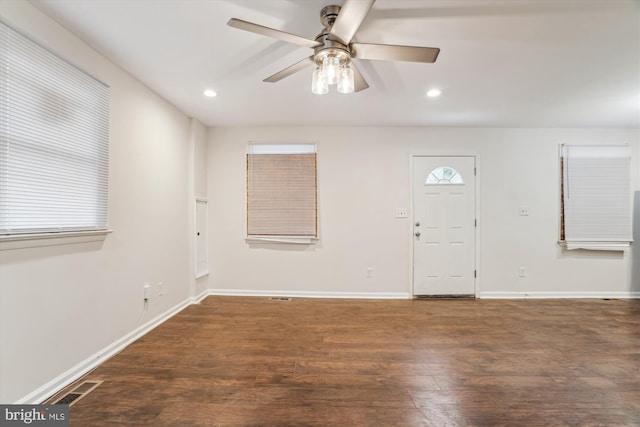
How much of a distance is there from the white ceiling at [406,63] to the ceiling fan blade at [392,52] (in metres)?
0.24

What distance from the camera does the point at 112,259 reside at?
2113 millimetres

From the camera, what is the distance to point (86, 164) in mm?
1879

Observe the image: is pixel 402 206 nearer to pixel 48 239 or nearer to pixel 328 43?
pixel 328 43

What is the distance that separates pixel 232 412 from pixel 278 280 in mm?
2151

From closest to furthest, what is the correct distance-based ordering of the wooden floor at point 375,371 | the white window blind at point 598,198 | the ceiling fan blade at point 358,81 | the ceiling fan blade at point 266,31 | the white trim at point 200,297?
the ceiling fan blade at point 266,31 < the wooden floor at point 375,371 < the ceiling fan blade at point 358,81 < the white trim at point 200,297 < the white window blind at point 598,198

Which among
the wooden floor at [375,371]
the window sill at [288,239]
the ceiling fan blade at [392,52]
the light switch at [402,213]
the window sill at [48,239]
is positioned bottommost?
the wooden floor at [375,371]

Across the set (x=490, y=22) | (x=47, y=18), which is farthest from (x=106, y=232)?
(x=490, y=22)

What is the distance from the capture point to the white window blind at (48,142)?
4.63ft

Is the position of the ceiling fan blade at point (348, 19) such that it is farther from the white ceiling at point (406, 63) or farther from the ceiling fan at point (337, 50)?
the white ceiling at point (406, 63)

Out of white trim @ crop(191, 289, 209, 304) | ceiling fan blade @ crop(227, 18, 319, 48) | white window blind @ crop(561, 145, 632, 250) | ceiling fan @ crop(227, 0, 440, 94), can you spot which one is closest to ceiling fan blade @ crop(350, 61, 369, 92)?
ceiling fan @ crop(227, 0, 440, 94)

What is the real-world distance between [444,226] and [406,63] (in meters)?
2.34

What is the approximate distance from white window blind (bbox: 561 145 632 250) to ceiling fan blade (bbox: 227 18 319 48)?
4.12 meters

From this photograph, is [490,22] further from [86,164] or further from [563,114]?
[86,164]

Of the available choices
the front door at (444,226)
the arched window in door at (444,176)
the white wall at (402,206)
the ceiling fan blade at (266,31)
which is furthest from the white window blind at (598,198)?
the ceiling fan blade at (266,31)
